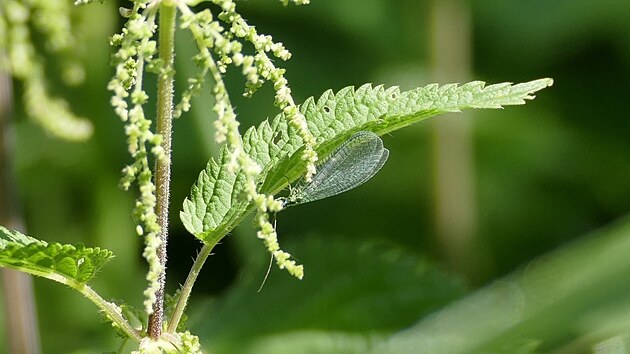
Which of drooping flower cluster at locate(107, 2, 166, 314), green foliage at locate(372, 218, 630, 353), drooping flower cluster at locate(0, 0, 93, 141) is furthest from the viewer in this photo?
drooping flower cluster at locate(0, 0, 93, 141)

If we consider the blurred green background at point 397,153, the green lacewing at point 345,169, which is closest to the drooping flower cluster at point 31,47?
the blurred green background at point 397,153

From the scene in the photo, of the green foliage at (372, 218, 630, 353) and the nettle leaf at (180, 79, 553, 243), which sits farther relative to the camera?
the nettle leaf at (180, 79, 553, 243)

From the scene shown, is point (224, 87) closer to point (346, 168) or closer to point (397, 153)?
point (346, 168)

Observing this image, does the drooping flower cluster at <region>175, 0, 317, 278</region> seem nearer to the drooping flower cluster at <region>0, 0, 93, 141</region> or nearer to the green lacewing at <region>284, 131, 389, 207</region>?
the green lacewing at <region>284, 131, 389, 207</region>

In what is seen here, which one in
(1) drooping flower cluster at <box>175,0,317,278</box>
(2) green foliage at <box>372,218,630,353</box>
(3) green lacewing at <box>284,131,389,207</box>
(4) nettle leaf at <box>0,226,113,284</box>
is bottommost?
(2) green foliage at <box>372,218,630,353</box>

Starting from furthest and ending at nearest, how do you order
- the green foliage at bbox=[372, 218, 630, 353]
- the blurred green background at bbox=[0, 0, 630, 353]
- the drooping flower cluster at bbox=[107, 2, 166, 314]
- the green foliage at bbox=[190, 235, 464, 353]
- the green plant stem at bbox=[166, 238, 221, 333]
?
1. the blurred green background at bbox=[0, 0, 630, 353]
2. the green foliage at bbox=[190, 235, 464, 353]
3. the green plant stem at bbox=[166, 238, 221, 333]
4. the drooping flower cluster at bbox=[107, 2, 166, 314]
5. the green foliage at bbox=[372, 218, 630, 353]

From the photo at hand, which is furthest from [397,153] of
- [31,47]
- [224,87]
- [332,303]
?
[224,87]

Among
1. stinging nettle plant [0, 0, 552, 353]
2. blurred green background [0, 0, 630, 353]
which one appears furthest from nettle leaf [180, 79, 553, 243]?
blurred green background [0, 0, 630, 353]

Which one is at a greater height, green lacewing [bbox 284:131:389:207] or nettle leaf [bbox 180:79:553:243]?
green lacewing [bbox 284:131:389:207]
